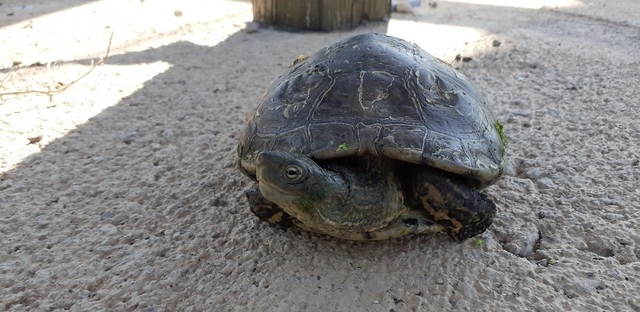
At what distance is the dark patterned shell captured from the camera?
5.45 feet

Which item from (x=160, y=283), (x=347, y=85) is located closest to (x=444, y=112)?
(x=347, y=85)

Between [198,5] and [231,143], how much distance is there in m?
3.24

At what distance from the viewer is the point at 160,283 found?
1.67 meters

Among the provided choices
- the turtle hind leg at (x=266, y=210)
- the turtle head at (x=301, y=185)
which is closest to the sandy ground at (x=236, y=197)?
the turtle hind leg at (x=266, y=210)

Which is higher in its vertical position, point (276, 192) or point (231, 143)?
point (276, 192)

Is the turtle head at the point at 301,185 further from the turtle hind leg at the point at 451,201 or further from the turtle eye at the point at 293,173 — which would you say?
the turtle hind leg at the point at 451,201

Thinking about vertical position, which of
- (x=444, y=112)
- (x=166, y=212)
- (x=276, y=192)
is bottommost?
(x=166, y=212)

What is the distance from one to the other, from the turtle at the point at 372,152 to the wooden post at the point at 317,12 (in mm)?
2677

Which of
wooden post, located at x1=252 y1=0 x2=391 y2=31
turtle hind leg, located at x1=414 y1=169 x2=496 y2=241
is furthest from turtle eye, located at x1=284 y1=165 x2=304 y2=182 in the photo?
wooden post, located at x1=252 y1=0 x2=391 y2=31

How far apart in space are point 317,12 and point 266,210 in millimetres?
3098

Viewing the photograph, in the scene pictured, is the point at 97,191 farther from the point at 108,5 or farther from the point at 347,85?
the point at 108,5

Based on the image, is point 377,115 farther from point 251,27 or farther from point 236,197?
point 251,27

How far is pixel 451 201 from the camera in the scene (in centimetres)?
173

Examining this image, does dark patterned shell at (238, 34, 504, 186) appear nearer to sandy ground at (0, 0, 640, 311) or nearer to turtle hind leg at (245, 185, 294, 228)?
turtle hind leg at (245, 185, 294, 228)
